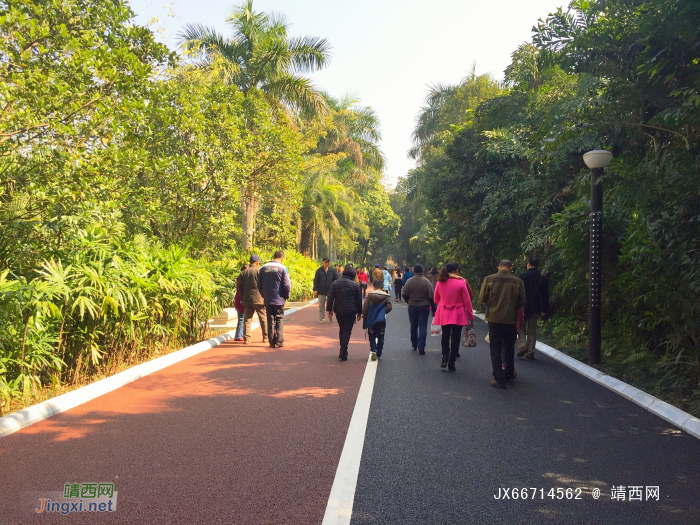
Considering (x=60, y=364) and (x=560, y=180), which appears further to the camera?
(x=560, y=180)

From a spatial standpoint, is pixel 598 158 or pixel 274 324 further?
pixel 274 324

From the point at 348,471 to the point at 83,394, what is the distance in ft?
13.3

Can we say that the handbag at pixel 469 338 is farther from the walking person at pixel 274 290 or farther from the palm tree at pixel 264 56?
the palm tree at pixel 264 56

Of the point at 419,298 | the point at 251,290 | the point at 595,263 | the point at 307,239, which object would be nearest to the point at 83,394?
the point at 251,290

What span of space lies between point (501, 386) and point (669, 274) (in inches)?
103

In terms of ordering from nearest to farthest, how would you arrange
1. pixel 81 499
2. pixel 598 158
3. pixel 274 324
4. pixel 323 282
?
pixel 81 499 < pixel 598 158 < pixel 274 324 < pixel 323 282

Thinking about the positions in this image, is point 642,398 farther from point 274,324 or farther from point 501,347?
point 274,324

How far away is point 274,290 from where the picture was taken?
11195 mm

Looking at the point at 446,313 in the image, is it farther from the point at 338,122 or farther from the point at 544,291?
the point at 338,122

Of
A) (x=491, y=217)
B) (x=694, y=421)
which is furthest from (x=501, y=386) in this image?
(x=491, y=217)

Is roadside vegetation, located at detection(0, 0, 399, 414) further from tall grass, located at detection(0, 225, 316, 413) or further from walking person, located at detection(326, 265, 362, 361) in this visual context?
walking person, located at detection(326, 265, 362, 361)

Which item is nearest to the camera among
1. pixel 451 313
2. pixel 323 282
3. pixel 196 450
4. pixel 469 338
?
pixel 196 450

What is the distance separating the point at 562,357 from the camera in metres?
10.2

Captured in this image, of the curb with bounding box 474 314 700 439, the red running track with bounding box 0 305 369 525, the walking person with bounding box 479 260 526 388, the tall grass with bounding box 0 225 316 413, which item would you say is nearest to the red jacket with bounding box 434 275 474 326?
the walking person with bounding box 479 260 526 388
